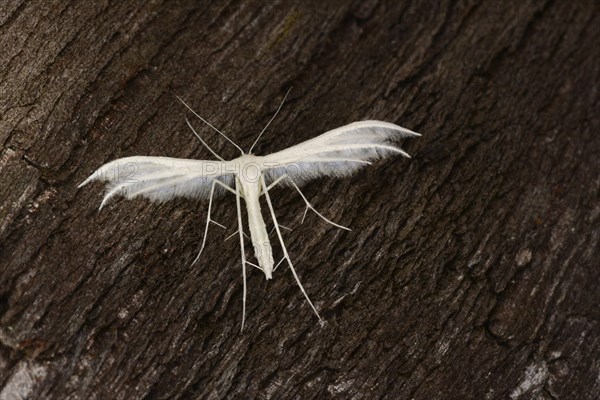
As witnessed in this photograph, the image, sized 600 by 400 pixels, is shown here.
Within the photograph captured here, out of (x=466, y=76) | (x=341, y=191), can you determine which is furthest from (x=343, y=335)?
(x=466, y=76)

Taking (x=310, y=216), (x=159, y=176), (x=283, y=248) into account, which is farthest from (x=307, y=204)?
(x=159, y=176)

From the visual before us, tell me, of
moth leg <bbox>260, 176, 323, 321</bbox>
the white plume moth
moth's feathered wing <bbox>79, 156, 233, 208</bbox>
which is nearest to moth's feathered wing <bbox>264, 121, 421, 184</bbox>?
the white plume moth

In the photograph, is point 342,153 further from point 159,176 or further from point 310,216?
point 159,176

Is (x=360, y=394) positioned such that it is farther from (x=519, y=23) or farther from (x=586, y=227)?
(x=519, y=23)

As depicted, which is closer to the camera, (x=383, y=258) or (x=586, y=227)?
(x=383, y=258)

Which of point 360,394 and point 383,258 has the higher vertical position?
point 383,258

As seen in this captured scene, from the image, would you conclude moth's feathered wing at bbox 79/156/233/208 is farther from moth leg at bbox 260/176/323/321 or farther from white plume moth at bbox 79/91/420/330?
moth leg at bbox 260/176/323/321
